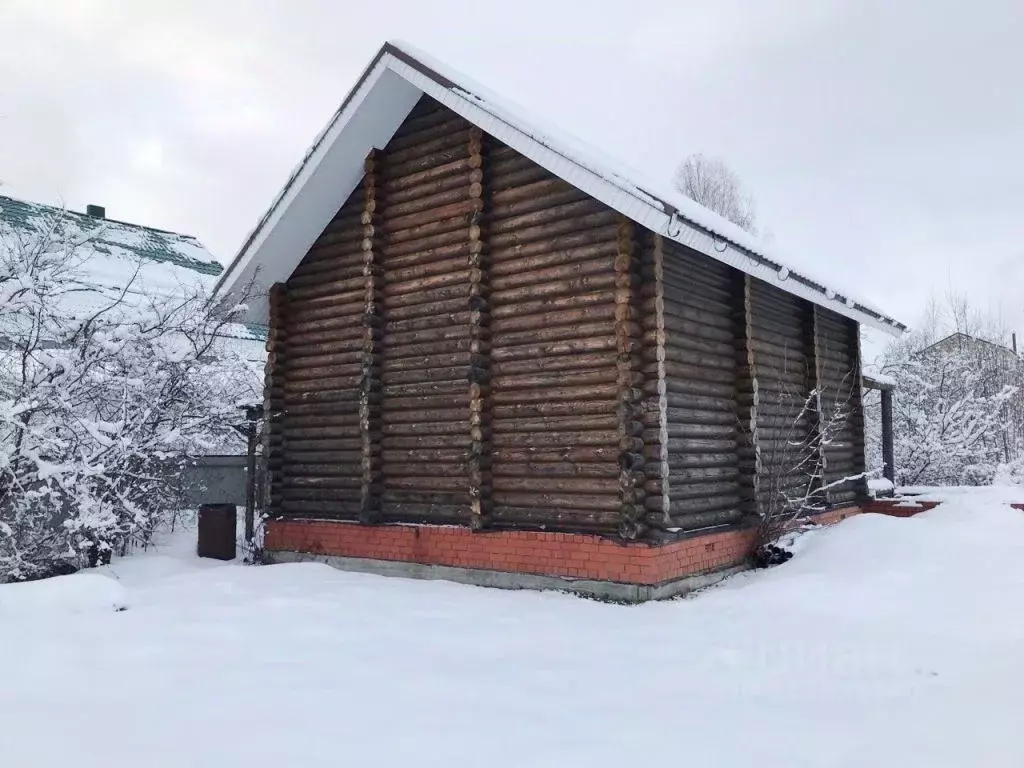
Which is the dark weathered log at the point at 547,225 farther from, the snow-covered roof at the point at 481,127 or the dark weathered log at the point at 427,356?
the dark weathered log at the point at 427,356

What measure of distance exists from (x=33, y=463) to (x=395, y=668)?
5889 mm

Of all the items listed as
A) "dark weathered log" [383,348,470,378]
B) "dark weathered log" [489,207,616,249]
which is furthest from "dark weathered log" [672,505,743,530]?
"dark weathered log" [489,207,616,249]

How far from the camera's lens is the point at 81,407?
9898mm

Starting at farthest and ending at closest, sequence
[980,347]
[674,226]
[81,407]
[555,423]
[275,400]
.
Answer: [980,347], [275,400], [81,407], [555,423], [674,226]

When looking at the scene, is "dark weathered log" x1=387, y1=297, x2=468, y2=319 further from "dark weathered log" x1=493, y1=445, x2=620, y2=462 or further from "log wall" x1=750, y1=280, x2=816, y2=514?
"log wall" x1=750, y1=280, x2=816, y2=514

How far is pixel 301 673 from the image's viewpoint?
5266mm

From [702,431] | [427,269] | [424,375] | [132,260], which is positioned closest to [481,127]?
[427,269]

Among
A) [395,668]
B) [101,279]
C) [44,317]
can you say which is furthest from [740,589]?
[101,279]

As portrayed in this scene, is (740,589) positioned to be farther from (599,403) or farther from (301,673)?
(301,673)

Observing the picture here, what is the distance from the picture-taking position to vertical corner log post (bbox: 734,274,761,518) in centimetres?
935

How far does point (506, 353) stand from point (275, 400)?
13.6ft

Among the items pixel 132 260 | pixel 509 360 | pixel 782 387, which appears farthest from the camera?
pixel 132 260

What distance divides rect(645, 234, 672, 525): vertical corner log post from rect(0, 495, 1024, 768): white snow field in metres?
1.09

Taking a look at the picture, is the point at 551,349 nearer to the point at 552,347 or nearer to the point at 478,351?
the point at 552,347
